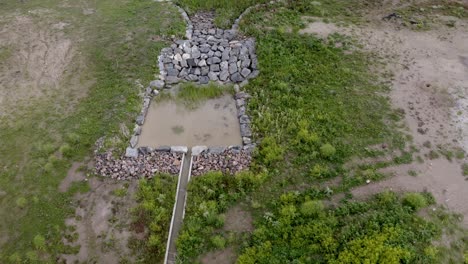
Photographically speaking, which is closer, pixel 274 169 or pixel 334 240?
pixel 334 240

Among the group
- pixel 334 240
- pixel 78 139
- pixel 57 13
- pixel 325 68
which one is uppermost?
pixel 57 13

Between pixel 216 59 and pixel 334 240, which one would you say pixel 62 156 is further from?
pixel 334 240

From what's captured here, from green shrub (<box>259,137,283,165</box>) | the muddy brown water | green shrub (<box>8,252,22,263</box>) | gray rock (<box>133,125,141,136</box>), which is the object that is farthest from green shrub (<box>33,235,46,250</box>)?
green shrub (<box>259,137,283,165</box>)

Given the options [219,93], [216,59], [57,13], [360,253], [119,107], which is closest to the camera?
[360,253]

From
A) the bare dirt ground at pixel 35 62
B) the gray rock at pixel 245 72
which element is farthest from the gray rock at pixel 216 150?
the bare dirt ground at pixel 35 62

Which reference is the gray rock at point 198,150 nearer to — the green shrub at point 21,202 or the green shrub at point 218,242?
the green shrub at point 218,242

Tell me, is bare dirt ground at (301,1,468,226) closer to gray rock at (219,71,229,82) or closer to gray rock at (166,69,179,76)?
gray rock at (219,71,229,82)

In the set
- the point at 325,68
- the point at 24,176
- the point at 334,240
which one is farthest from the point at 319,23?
the point at 24,176

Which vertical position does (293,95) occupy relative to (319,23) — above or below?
below
